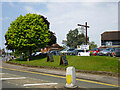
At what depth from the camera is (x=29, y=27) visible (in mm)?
31359

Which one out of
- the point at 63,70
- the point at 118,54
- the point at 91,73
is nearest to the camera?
the point at 91,73

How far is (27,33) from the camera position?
30578mm

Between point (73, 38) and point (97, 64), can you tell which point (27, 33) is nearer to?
point (97, 64)

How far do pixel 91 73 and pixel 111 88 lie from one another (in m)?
6.91

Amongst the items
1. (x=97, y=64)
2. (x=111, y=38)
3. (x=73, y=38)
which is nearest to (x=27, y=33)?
(x=97, y=64)

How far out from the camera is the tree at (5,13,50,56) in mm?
30516

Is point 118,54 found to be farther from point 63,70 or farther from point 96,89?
point 96,89

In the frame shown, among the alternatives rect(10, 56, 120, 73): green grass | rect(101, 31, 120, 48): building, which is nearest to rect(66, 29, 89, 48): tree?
rect(101, 31, 120, 48): building

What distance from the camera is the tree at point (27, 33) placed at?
3052 cm

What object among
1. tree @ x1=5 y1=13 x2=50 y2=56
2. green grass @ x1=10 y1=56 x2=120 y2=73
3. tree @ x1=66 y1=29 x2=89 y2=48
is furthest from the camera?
tree @ x1=66 y1=29 x2=89 y2=48

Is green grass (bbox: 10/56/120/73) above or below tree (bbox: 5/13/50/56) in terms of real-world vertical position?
below

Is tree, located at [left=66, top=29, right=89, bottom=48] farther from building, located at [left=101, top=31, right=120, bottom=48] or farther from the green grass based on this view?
the green grass

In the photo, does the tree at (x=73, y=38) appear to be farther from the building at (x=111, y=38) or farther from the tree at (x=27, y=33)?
the tree at (x=27, y=33)

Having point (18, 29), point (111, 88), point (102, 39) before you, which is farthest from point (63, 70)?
point (102, 39)
